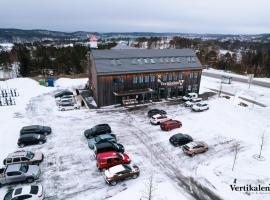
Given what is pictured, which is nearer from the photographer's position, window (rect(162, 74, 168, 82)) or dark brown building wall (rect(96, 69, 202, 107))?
dark brown building wall (rect(96, 69, 202, 107))

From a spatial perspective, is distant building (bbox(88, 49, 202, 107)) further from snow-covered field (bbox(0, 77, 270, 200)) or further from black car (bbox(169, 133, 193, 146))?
black car (bbox(169, 133, 193, 146))

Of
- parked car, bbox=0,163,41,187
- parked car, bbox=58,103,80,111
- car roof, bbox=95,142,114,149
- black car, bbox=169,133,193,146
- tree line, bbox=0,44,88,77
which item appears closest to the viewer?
parked car, bbox=0,163,41,187

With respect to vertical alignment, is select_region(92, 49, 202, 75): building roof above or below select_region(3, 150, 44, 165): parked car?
above

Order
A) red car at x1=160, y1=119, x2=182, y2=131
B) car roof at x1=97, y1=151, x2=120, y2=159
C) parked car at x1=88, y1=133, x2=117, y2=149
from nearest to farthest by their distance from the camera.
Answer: car roof at x1=97, y1=151, x2=120, y2=159 < parked car at x1=88, y1=133, x2=117, y2=149 < red car at x1=160, y1=119, x2=182, y2=131

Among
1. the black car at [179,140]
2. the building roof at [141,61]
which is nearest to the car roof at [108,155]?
the black car at [179,140]

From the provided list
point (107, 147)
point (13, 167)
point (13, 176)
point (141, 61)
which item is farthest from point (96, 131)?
point (141, 61)

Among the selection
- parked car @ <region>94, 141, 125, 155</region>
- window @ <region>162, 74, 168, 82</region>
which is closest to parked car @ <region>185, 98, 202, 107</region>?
window @ <region>162, 74, 168, 82</region>

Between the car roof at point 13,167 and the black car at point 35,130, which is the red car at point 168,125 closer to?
the black car at point 35,130
